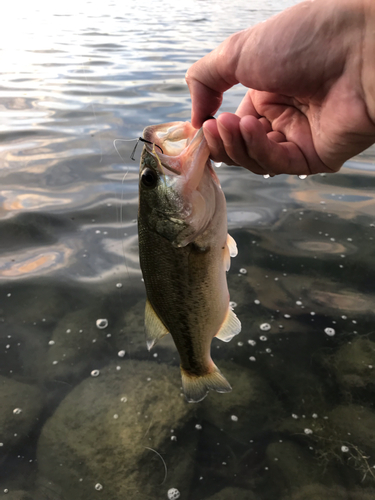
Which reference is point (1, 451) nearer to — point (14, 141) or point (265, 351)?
point (265, 351)

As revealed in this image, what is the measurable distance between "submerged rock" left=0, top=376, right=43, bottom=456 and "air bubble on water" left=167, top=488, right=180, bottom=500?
1010mm

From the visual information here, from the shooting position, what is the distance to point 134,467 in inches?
91.4

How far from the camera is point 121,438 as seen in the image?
2447 millimetres

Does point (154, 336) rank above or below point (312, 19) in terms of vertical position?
below

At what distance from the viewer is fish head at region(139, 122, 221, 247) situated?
1812 mm

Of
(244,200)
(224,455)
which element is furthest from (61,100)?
(224,455)

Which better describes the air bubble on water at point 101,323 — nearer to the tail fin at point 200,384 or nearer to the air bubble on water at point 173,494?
the tail fin at point 200,384

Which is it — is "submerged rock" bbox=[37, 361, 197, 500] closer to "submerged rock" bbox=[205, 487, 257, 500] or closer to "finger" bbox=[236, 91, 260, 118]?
"submerged rock" bbox=[205, 487, 257, 500]

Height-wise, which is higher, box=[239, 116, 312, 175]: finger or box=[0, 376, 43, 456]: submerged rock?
box=[239, 116, 312, 175]: finger

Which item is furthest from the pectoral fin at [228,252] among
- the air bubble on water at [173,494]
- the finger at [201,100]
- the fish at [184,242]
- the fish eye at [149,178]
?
the air bubble on water at [173,494]

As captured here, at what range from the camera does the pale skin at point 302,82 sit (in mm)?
1715

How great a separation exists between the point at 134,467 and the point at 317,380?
1.37 meters

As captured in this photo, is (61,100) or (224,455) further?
(61,100)

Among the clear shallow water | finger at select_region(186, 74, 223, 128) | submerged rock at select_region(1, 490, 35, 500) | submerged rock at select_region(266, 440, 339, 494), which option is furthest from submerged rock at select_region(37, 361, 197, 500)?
finger at select_region(186, 74, 223, 128)
